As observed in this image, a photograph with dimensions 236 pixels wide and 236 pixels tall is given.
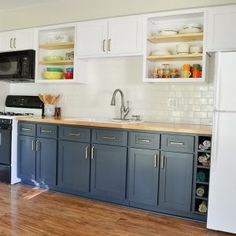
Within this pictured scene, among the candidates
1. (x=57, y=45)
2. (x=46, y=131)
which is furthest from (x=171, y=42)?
(x=46, y=131)

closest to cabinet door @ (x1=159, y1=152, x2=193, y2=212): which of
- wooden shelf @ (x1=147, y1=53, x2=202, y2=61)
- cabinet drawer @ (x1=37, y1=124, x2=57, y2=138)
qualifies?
wooden shelf @ (x1=147, y1=53, x2=202, y2=61)

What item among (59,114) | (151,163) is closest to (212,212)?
(151,163)

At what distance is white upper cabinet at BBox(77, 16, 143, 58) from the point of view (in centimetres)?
318

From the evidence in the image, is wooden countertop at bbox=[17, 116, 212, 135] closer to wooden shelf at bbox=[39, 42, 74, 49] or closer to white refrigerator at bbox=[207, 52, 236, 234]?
white refrigerator at bbox=[207, 52, 236, 234]

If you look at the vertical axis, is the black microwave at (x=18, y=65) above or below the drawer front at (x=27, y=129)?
above

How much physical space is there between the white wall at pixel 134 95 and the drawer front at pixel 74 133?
630 millimetres

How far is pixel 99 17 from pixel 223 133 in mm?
2008

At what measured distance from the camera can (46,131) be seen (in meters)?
3.43

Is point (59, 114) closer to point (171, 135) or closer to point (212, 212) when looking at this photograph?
point (171, 135)

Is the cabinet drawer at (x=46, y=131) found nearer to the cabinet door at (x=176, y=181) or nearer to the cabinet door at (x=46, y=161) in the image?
the cabinet door at (x=46, y=161)

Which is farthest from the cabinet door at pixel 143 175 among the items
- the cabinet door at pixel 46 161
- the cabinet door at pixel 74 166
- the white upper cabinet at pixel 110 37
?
the white upper cabinet at pixel 110 37

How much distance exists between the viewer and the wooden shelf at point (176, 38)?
9.91 ft

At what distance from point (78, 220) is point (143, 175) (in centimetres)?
78

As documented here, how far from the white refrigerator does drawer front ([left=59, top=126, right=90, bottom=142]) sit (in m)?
1.39
